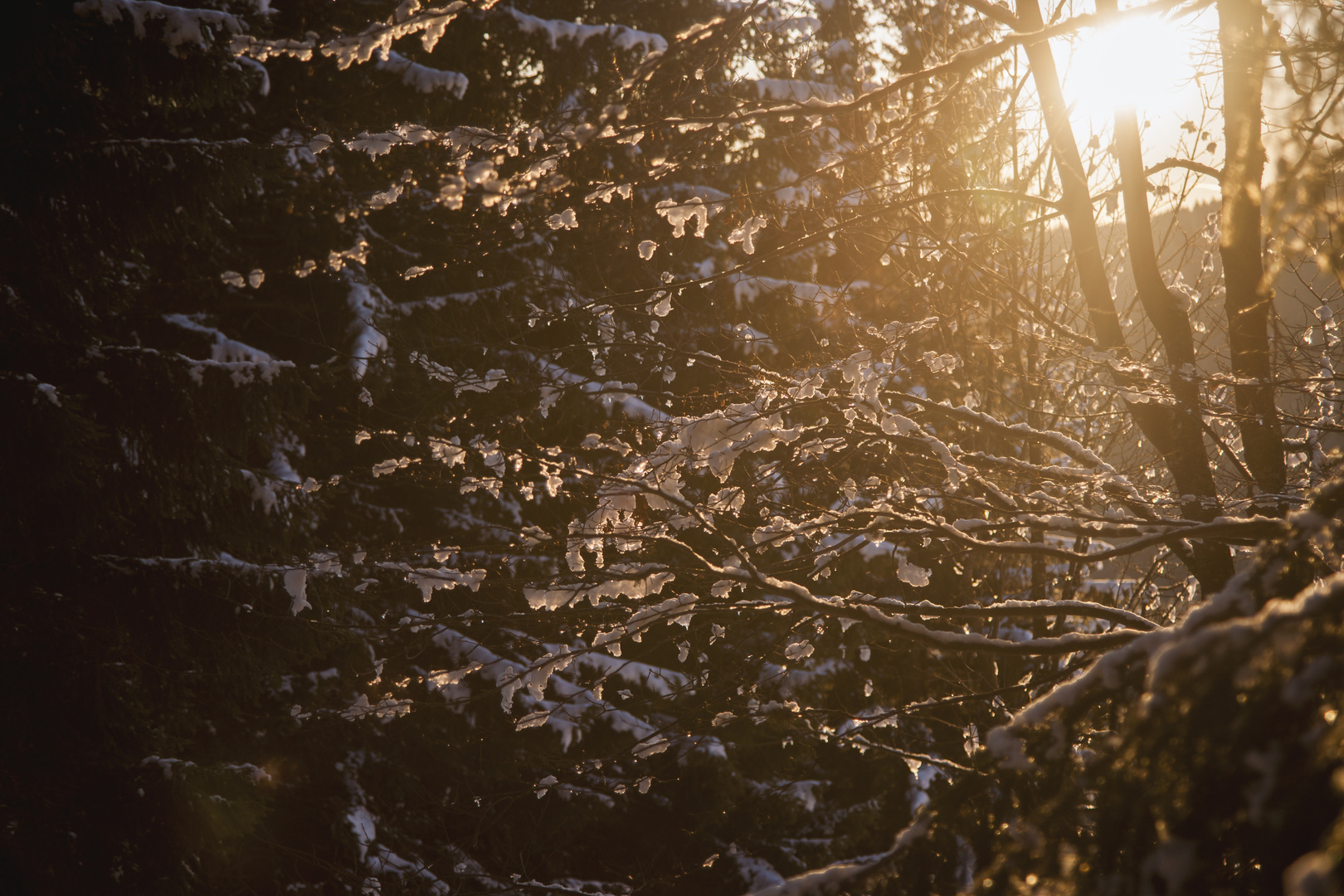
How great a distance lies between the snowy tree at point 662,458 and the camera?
1.94m

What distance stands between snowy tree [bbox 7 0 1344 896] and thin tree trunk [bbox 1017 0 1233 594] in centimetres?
3

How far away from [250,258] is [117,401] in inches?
111

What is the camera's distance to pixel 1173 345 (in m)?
3.99

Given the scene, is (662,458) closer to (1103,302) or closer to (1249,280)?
(1103,302)

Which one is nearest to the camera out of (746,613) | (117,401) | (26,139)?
(746,613)

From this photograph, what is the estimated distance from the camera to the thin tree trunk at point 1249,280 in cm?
350

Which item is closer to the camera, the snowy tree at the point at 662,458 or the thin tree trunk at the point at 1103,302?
the snowy tree at the point at 662,458

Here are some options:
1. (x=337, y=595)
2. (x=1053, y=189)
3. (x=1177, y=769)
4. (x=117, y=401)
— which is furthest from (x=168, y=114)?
(x=1177, y=769)

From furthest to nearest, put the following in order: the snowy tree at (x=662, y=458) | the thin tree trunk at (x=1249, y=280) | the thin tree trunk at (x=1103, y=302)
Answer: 1. the thin tree trunk at (x=1103, y=302)
2. the thin tree trunk at (x=1249, y=280)
3. the snowy tree at (x=662, y=458)

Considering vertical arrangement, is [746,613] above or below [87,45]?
below

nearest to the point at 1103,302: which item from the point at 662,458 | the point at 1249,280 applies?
the point at 1249,280

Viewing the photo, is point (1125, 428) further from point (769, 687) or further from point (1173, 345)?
point (769, 687)

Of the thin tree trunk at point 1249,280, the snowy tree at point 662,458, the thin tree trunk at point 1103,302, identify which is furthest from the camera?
the thin tree trunk at point 1103,302

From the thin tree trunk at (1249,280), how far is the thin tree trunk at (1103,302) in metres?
0.25
